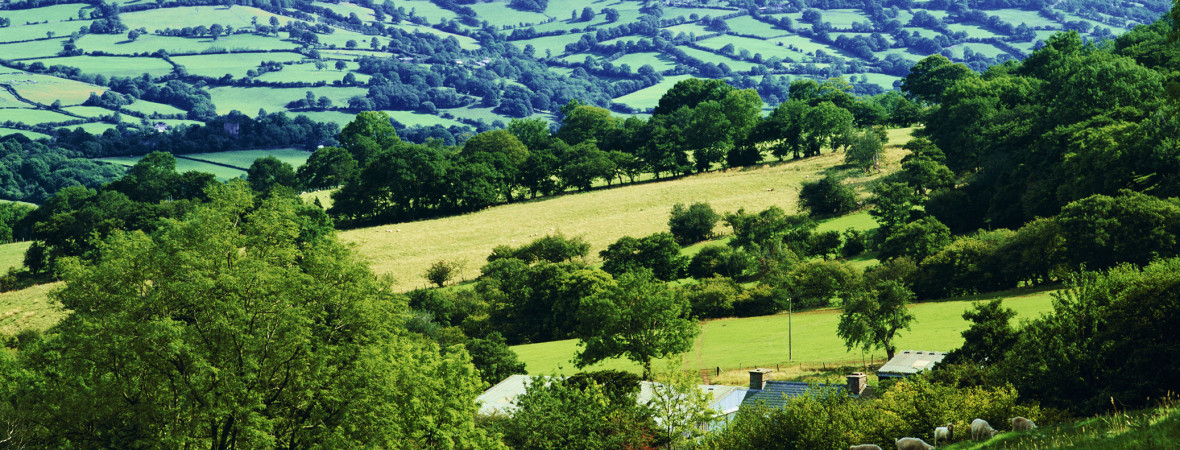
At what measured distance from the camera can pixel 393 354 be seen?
3203cm

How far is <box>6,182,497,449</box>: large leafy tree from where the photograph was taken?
2742cm

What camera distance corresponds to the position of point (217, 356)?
27.9 meters

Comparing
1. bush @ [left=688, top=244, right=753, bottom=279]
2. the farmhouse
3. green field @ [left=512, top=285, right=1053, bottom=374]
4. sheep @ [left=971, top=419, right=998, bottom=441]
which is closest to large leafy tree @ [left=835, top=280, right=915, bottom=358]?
green field @ [left=512, top=285, right=1053, bottom=374]

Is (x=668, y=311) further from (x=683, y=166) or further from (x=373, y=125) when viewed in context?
(x=373, y=125)

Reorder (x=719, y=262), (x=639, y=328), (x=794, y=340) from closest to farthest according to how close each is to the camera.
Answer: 1. (x=639, y=328)
2. (x=794, y=340)
3. (x=719, y=262)

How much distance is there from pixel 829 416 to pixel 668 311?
74.3ft

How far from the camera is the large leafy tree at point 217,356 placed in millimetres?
27422

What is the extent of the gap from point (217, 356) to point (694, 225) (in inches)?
2664

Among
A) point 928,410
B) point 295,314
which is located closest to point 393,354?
point 295,314

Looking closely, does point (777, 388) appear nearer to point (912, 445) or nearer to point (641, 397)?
point (641, 397)

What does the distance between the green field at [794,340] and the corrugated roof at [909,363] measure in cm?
285

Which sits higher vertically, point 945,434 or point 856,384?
point 945,434

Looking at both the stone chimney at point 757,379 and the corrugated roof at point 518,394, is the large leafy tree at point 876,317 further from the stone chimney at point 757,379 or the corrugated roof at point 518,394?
the corrugated roof at point 518,394

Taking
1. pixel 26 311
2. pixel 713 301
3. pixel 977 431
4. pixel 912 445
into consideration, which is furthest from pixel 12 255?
pixel 977 431
